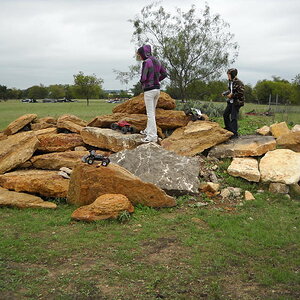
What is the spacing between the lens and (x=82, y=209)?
7031 millimetres

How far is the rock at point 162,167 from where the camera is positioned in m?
8.35

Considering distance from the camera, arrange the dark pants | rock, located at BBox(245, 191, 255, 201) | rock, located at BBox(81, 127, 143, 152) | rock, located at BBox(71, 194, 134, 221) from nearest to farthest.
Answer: rock, located at BBox(71, 194, 134, 221)
rock, located at BBox(245, 191, 255, 201)
rock, located at BBox(81, 127, 143, 152)
the dark pants

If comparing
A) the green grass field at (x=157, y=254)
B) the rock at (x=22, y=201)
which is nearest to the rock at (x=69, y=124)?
the rock at (x=22, y=201)

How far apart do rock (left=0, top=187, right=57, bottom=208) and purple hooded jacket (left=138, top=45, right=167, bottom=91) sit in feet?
14.1

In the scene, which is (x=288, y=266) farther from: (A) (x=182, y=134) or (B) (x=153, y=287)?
(A) (x=182, y=134)

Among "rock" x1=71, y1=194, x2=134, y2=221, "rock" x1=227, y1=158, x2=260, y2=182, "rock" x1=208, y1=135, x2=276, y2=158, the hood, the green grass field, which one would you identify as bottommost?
the green grass field

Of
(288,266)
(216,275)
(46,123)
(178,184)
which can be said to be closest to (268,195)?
(178,184)

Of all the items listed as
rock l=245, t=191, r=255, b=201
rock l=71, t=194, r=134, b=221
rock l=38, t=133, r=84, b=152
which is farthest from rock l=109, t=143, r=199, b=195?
rock l=38, t=133, r=84, b=152

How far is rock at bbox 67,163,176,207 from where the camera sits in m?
7.55

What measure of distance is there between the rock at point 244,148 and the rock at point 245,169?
0.39 metres

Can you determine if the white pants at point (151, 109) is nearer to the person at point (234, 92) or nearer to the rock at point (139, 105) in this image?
the rock at point (139, 105)

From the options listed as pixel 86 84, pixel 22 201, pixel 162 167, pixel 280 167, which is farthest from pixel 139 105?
pixel 86 84

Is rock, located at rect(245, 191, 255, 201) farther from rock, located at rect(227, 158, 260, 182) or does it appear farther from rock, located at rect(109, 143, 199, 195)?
rock, located at rect(109, 143, 199, 195)

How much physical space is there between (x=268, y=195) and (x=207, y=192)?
4.64ft
